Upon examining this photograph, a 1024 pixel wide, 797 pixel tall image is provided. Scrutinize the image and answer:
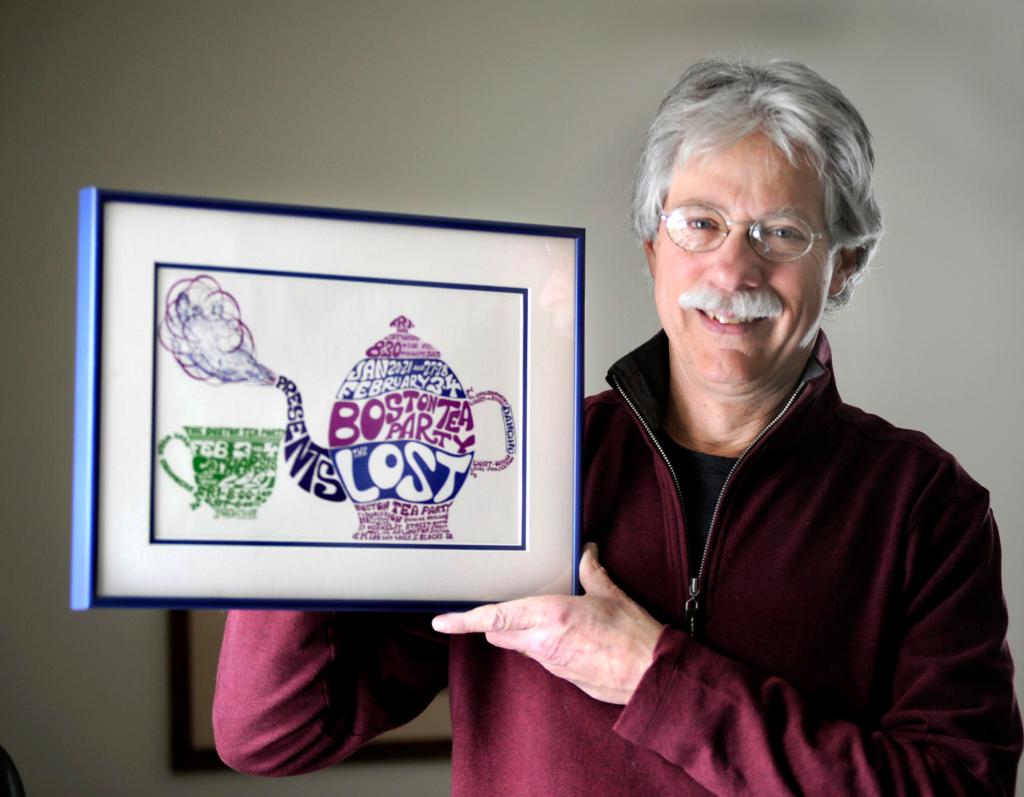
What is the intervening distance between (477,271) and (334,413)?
191 millimetres

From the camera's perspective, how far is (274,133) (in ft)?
8.71

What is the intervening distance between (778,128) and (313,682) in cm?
74

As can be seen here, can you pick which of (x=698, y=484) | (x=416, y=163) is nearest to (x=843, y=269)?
(x=698, y=484)

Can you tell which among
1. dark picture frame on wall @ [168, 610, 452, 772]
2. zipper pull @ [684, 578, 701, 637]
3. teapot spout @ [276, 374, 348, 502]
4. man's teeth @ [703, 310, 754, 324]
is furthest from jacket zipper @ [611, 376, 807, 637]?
dark picture frame on wall @ [168, 610, 452, 772]

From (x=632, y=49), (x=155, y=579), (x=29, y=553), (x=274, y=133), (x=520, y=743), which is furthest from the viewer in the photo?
(x=632, y=49)

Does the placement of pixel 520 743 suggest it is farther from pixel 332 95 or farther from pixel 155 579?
pixel 332 95

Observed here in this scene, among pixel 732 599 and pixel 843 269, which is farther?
pixel 843 269

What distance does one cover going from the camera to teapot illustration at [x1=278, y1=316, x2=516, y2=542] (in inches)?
40.5

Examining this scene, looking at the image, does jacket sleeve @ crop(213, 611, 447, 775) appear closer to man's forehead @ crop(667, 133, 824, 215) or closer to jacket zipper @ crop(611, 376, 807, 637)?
jacket zipper @ crop(611, 376, 807, 637)

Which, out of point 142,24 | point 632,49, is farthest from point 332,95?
point 632,49

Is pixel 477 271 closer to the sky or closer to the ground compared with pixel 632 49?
closer to the ground

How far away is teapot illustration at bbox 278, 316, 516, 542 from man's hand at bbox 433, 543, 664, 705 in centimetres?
9

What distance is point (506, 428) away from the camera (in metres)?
1.08

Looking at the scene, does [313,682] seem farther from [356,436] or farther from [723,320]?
[723,320]
